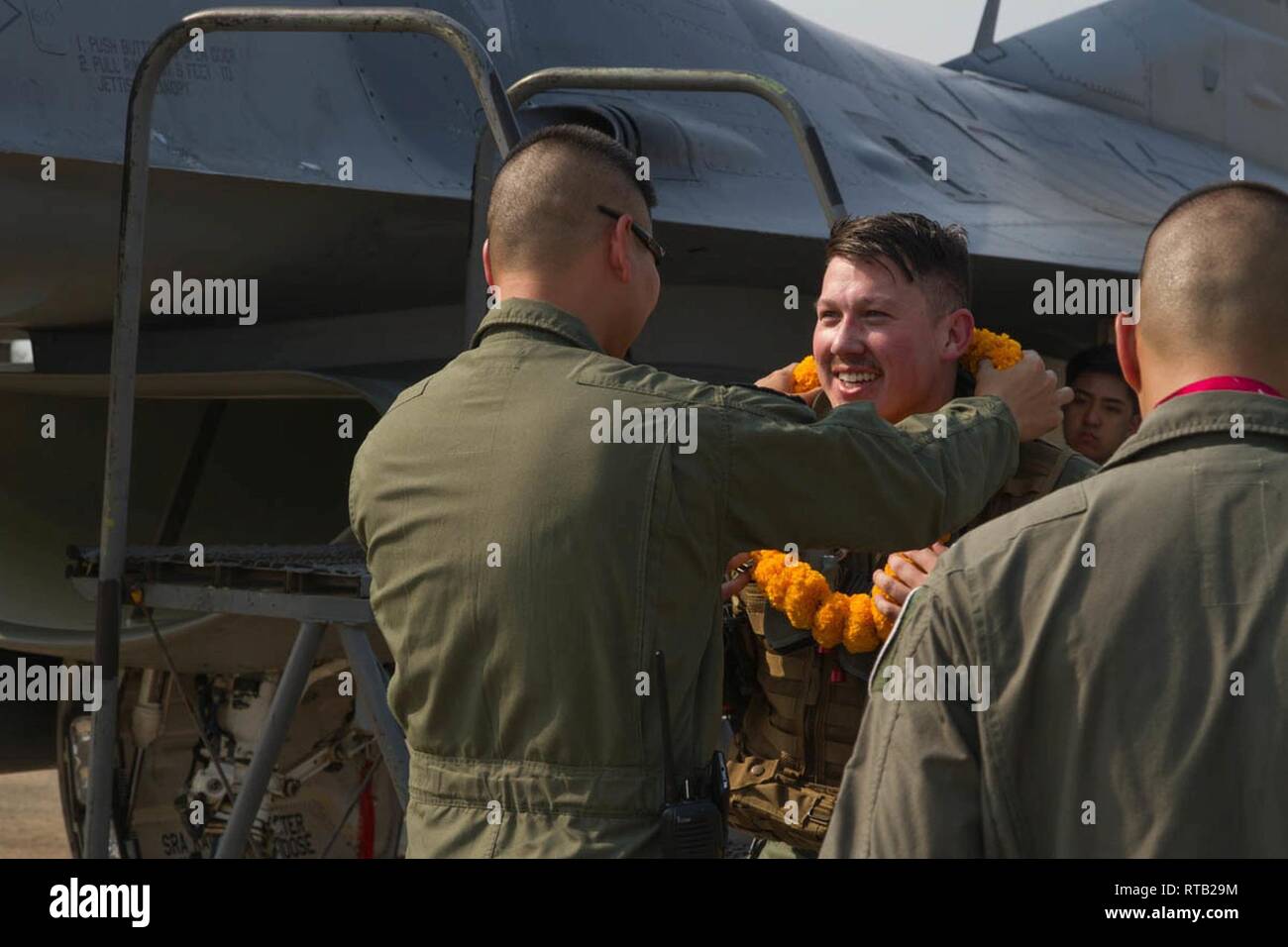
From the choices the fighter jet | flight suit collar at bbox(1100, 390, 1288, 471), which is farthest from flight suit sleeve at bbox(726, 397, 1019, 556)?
the fighter jet

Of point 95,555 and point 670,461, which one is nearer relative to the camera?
point 670,461

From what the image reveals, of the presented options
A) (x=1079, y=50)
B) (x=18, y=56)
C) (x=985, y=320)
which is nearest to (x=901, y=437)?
(x=18, y=56)

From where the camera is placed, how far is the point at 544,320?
2.49 metres

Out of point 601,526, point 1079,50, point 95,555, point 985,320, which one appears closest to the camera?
point 601,526

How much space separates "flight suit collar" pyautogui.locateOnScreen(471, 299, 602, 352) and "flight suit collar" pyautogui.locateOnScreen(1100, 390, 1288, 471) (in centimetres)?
103

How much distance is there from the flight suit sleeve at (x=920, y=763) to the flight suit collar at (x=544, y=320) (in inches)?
37.9

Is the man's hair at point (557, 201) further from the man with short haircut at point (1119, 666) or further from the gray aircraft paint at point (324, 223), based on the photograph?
the gray aircraft paint at point (324, 223)

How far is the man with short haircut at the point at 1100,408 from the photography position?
16.9 feet

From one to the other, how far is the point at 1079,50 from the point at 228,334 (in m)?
8.47

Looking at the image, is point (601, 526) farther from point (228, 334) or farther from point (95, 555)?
point (228, 334)

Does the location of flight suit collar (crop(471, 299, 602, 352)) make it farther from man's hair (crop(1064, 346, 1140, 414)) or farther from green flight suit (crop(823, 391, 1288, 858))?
man's hair (crop(1064, 346, 1140, 414))

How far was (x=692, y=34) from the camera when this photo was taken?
288 inches

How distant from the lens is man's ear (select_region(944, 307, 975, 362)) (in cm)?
293

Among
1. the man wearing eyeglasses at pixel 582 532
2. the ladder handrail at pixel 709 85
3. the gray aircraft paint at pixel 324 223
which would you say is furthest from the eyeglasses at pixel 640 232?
the gray aircraft paint at pixel 324 223
